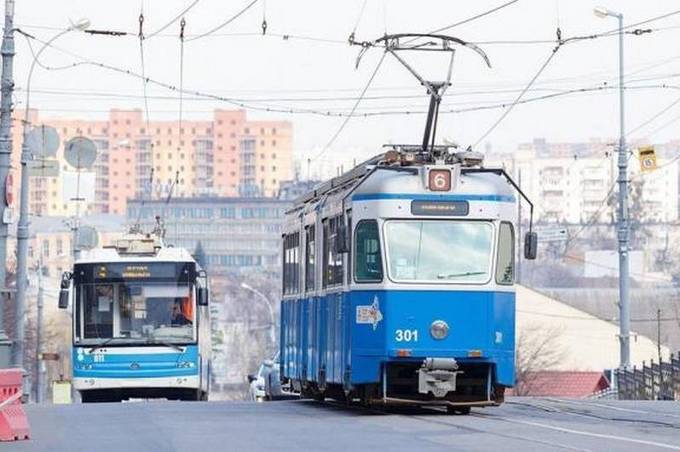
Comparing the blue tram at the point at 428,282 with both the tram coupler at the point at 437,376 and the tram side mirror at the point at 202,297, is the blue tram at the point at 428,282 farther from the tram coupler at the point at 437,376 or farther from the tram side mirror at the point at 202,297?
the tram side mirror at the point at 202,297

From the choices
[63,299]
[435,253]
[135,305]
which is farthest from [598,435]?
[135,305]

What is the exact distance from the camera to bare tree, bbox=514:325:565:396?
8456 centimetres

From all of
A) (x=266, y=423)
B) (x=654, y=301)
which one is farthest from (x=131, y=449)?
(x=654, y=301)

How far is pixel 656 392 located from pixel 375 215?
23015mm

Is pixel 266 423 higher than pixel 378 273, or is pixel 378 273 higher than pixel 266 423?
pixel 378 273

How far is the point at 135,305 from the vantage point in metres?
35.3

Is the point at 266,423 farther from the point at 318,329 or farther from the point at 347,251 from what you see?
the point at 318,329

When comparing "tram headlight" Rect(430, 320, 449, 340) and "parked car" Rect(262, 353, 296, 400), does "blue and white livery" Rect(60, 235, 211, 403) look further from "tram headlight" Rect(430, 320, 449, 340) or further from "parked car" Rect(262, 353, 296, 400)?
"tram headlight" Rect(430, 320, 449, 340)

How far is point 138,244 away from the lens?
3609cm

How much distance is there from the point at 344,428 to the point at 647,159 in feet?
103

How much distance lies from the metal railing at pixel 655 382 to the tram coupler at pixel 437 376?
69.5ft

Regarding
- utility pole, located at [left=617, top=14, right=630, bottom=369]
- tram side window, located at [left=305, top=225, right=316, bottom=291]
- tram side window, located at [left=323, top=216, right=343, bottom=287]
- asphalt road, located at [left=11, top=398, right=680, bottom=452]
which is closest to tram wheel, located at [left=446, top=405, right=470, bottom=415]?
asphalt road, located at [left=11, top=398, right=680, bottom=452]

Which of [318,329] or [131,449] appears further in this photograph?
[318,329]

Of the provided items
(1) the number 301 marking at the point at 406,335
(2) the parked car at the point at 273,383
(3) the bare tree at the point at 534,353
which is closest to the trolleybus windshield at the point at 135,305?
(2) the parked car at the point at 273,383
